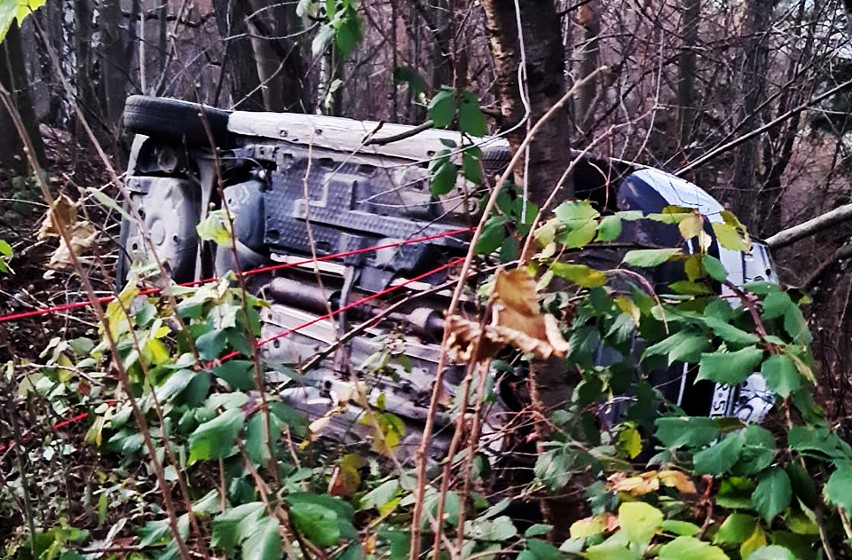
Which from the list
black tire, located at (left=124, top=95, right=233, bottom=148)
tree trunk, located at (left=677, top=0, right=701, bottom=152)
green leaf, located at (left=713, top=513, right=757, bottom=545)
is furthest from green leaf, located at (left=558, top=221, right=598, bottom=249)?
tree trunk, located at (left=677, top=0, right=701, bottom=152)

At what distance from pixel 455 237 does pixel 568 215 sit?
1621mm

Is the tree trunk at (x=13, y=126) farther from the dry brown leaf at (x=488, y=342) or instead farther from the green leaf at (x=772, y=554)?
the green leaf at (x=772, y=554)

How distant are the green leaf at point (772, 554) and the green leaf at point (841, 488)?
114mm

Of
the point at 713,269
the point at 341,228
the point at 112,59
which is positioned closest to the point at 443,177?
the point at 713,269

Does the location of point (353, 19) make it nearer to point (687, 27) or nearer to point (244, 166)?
point (244, 166)

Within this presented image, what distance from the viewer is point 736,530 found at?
1629 mm

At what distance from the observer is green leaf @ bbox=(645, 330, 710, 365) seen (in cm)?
174

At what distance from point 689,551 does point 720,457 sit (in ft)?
0.95

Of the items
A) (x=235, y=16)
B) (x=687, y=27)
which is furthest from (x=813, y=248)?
(x=235, y=16)

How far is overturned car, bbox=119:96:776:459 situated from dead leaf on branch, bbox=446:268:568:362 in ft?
5.38

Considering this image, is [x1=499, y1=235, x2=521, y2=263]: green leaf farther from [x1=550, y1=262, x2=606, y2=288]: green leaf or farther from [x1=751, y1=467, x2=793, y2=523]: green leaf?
[x1=751, y1=467, x2=793, y2=523]: green leaf

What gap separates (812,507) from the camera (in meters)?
1.66

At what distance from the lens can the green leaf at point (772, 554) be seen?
1.43m

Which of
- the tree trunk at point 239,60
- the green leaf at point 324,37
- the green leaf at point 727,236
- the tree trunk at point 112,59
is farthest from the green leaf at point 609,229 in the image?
the tree trunk at point 112,59
